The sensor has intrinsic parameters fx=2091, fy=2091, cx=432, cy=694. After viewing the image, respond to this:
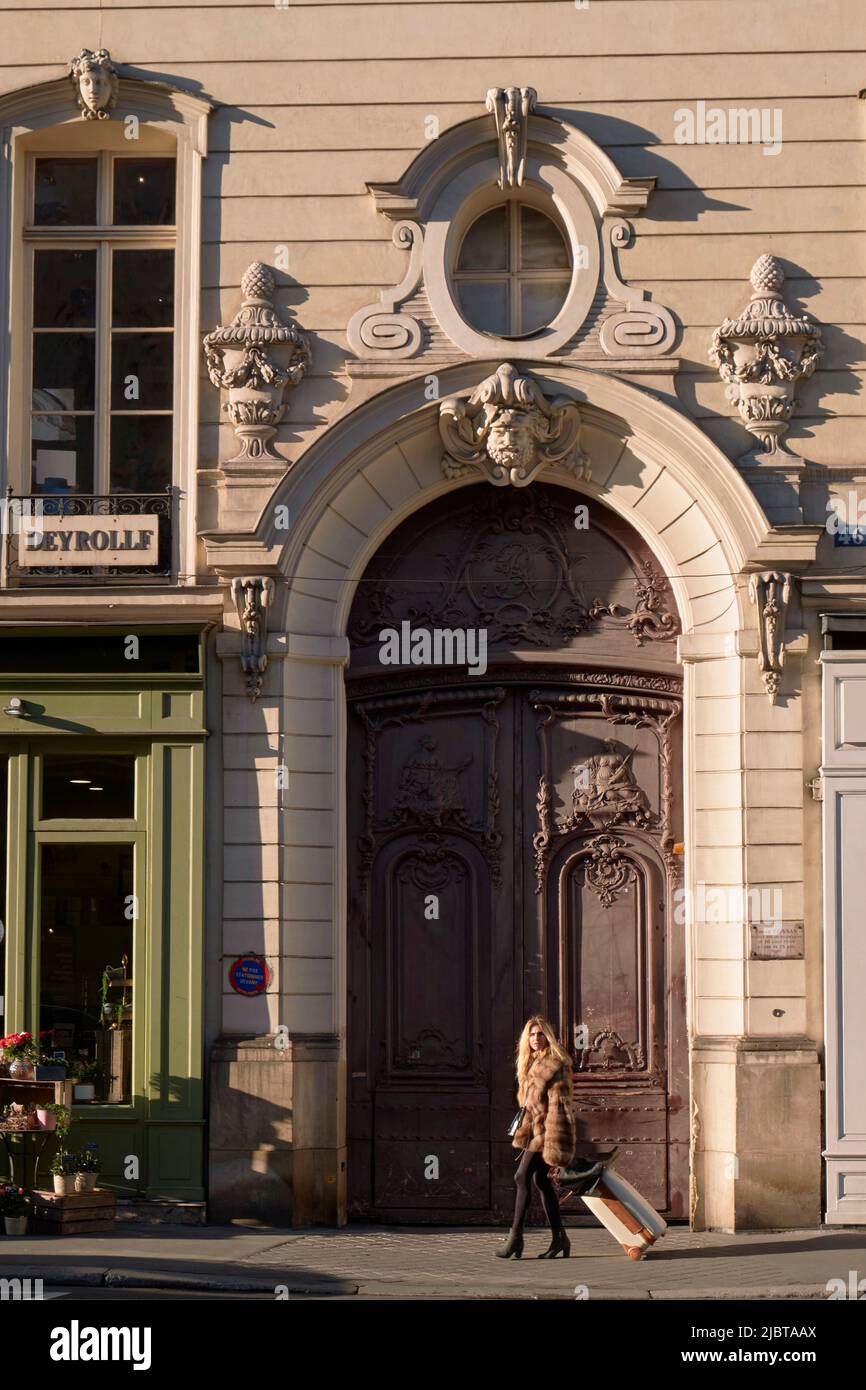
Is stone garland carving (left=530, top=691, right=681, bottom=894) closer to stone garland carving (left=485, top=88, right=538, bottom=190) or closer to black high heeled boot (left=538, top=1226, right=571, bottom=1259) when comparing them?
black high heeled boot (left=538, top=1226, right=571, bottom=1259)

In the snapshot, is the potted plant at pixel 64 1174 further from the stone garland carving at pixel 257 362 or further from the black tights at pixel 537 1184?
the stone garland carving at pixel 257 362

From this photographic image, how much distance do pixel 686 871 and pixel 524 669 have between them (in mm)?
2003

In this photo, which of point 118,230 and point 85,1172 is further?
point 118,230

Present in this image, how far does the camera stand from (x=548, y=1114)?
14031 mm

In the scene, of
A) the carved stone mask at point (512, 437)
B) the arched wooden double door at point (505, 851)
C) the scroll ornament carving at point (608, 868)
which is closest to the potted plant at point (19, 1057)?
the arched wooden double door at point (505, 851)

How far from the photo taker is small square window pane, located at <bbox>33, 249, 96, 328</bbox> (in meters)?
16.8

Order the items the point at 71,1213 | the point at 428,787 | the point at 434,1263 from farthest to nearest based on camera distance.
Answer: the point at 428,787
the point at 71,1213
the point at 434,1263

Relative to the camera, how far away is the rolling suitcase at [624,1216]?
1402cm

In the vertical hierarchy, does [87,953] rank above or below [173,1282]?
above

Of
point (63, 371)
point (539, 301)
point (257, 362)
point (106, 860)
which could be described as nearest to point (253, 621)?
point (257, 362)

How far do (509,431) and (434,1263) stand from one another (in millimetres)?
6123

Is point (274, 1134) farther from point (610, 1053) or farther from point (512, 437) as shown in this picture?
point (512, 437)

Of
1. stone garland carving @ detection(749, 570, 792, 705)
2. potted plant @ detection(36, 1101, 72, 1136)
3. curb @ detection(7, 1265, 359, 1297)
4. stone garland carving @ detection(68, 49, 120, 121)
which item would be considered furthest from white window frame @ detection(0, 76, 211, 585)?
curb @ detection(7, 1265, 359, 1297)

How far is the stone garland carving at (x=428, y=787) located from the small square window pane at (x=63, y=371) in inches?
134
